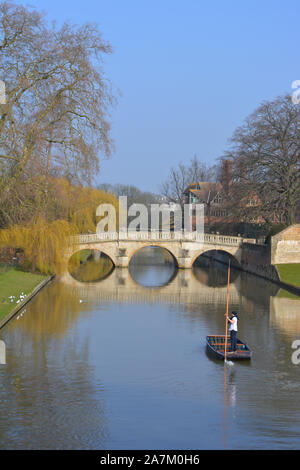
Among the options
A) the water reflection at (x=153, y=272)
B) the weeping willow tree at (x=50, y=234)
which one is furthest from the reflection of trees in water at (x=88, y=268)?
the weeping willow tree at (x=50, y=234)

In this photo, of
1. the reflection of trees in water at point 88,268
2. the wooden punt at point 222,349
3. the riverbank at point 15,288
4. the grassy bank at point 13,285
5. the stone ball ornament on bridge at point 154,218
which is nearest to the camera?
the wooden punt at point 222,349

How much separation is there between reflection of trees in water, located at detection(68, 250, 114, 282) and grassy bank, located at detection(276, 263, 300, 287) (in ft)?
43.7

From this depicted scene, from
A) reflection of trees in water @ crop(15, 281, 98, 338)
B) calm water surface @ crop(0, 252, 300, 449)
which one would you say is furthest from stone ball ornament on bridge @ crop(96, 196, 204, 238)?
calm water surface @ crop(0, 252, 300, 449)

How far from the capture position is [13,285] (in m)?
35.0

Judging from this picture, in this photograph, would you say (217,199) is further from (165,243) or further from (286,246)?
(286,246)

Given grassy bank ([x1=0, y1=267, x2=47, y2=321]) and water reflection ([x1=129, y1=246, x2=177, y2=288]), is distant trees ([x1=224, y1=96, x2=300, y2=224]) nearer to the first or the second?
water reflection ([x1=129, y1=246, x2=177, y2=288])

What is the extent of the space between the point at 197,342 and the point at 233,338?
3.19 m

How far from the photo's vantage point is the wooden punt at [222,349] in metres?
20.8

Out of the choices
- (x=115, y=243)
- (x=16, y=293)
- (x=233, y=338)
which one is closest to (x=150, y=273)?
A: (x=115, y=243)

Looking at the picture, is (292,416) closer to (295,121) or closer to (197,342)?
(197,342)

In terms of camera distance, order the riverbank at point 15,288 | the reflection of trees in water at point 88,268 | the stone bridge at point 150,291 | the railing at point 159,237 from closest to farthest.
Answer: the riverbank at point 15,288
the stone bridge at point 150,291
the reflection of trees in water at point 88,268
the railing at point 159,237

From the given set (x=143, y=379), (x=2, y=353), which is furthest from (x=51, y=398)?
(x=2, y=353)

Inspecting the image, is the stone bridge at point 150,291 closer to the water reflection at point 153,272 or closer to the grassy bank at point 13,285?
the water reflection at point 153,272

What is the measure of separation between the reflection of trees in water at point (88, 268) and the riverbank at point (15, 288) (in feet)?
16.2
